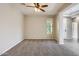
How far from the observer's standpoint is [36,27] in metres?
12.6

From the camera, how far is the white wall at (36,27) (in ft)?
41.0

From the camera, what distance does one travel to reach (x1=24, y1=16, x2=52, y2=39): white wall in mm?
12492

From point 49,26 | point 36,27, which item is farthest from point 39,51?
point 49,26

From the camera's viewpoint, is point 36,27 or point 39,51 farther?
point 36,27

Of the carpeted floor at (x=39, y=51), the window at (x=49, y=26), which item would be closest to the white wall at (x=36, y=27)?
the window at (x=49, y=26)

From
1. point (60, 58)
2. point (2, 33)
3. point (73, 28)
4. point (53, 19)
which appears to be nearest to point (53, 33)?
point (53, 19)

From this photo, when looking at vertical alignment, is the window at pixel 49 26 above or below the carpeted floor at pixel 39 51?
above

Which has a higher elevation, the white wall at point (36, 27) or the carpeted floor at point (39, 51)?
the white wall at point (36, 27)

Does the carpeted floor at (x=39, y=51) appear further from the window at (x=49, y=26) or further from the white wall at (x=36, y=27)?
the window at (x=49, y=26)

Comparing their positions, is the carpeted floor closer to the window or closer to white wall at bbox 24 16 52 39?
white wall at bbox 24 16 52 39

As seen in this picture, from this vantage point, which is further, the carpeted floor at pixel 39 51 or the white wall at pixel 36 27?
the white wall at pixel 36 27

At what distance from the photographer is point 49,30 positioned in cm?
1259

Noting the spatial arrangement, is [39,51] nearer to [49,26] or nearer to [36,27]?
[36,27]

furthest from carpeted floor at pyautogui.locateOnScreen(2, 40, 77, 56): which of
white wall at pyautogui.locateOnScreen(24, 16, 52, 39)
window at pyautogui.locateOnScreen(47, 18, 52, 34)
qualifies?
window at pyautogui.locateOnScreen(47, 18, 52, 34)
